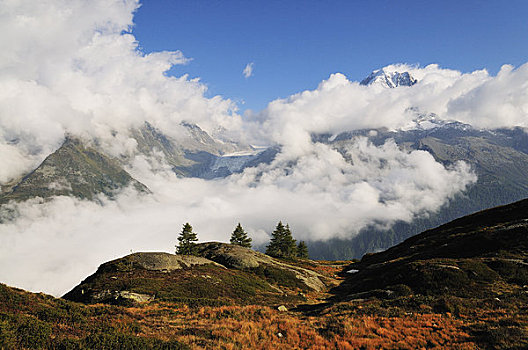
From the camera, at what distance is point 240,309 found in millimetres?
24922

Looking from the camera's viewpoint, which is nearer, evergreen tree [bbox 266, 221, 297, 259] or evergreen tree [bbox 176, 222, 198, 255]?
evergreen tree [bbox 176, 222, 198, 255]

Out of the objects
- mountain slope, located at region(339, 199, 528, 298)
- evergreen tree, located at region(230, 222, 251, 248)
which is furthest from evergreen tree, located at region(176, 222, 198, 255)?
mountain slope, located at region(339, 199, 528, 298)

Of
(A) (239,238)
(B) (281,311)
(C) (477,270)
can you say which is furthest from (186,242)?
(C) (477,270)

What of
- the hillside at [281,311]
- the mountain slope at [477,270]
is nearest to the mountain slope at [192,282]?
the hillside at [281,311]

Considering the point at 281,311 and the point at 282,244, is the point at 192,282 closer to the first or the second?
the point at 281,311

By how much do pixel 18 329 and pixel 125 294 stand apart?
1825 cm

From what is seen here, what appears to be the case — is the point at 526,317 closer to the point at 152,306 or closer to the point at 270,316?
the point at 270,316

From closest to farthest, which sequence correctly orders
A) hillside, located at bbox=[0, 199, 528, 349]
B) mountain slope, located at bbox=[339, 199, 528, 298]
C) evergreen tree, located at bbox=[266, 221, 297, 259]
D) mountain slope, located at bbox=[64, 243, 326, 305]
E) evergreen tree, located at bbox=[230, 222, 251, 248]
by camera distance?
hillside, located at bbox=[0, 199, 528, 349] → mountain slope, located at bbox=[339, 199, 528, 298] → mountain slope, located at bbox=[64, 243, 326, 305] → evergreen tree, located at bbox=[230, 222, 251, 248] → evergreen tree, located at bbox=[266, 221, 297, 259]

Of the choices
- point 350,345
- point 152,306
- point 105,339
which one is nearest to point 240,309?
point 152,306

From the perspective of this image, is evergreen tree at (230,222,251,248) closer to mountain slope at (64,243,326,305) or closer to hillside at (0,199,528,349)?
mountain slope at (64,243,326,305)

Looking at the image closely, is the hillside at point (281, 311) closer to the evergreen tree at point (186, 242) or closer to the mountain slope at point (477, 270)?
the mountain slope at point (477, 270)

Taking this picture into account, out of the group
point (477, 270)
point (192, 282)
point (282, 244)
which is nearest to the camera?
point (477, 270)

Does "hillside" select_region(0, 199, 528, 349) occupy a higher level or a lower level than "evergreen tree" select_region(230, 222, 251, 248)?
lower

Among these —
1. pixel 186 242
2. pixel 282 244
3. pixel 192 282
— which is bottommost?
pixel 192 282
